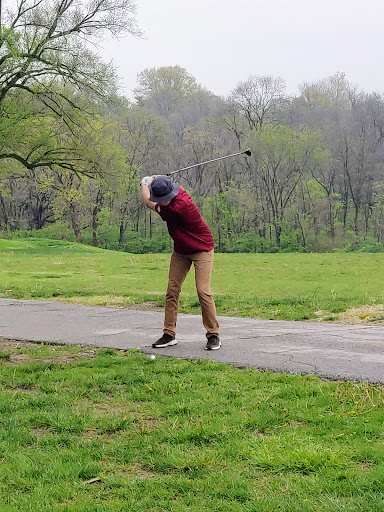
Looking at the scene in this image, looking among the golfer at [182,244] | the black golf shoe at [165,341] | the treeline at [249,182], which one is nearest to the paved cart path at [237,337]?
the black golf shoe at [165,341]

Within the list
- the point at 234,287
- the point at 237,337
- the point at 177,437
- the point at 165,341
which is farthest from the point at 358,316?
the point at 234,287

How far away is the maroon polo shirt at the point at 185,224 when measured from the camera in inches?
284

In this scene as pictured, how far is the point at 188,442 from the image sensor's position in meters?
4.21

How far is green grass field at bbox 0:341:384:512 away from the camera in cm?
340

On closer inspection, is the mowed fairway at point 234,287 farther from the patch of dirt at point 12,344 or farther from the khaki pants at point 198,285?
the patch of dirt at point 12,344

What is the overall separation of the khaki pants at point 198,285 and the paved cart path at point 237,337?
1.01 ft

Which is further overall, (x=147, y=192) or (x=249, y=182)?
(x=249, y=182)

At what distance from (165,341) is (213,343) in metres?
0.61

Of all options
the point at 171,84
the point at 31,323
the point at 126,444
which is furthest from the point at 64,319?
the point at 171,84

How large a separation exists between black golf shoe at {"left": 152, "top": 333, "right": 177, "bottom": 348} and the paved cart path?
0.32 ft

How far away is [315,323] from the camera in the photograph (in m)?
9.69

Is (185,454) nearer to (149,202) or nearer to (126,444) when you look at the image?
(126,444)

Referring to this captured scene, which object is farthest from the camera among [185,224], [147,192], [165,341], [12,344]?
[12,344]

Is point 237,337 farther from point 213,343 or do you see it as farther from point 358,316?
point 358,316
